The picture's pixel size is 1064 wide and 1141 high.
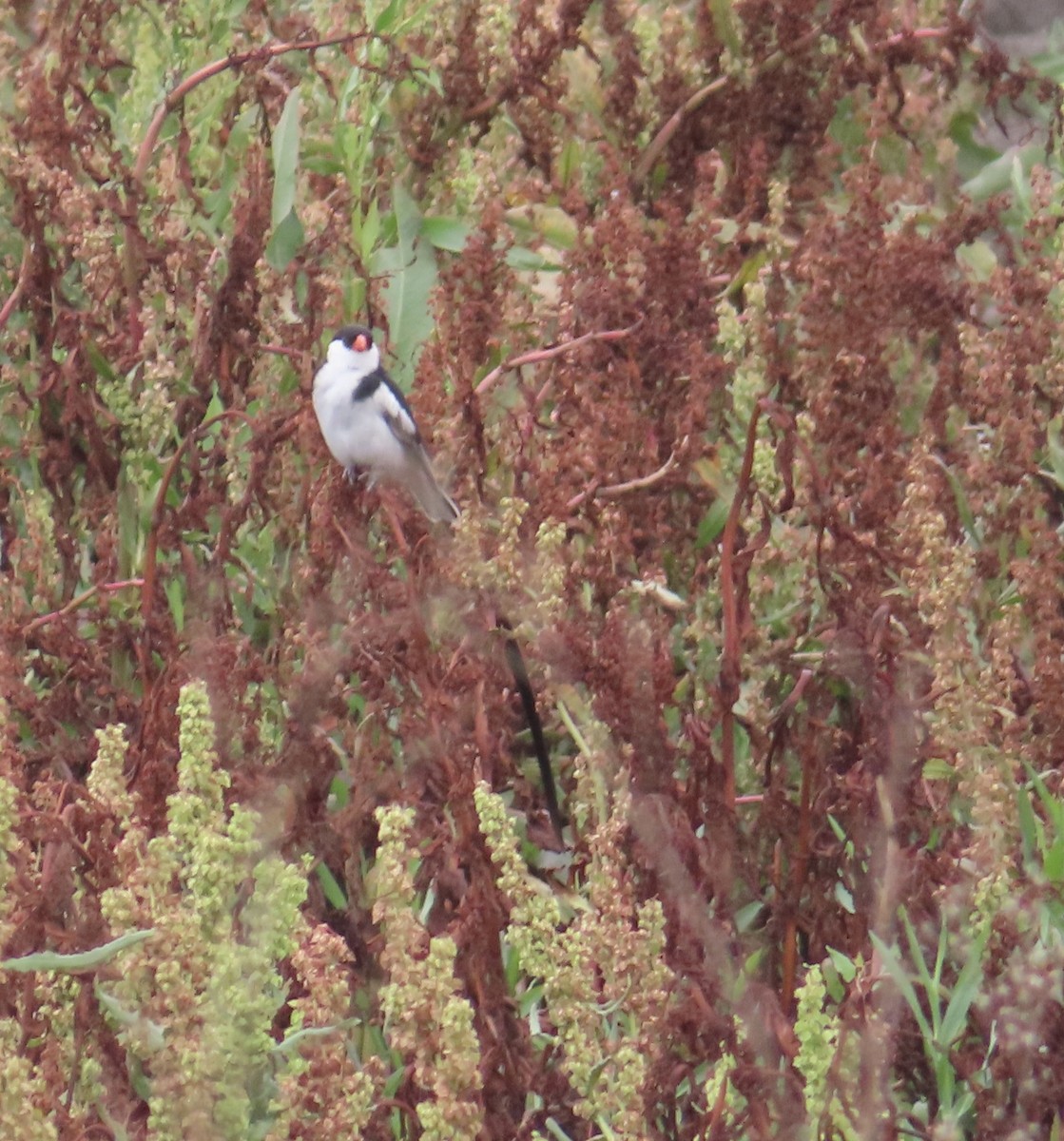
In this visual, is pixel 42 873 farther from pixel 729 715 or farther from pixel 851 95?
pixel 851 95

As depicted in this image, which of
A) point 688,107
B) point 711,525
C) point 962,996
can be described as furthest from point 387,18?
point 962,996

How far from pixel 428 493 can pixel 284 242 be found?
608mm

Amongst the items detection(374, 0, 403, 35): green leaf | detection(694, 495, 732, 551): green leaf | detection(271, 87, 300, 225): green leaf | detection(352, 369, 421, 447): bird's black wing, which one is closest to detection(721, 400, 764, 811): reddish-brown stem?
detection(694, 495, 732, 551): green leaf

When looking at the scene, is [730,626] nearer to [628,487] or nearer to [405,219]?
[628,487]

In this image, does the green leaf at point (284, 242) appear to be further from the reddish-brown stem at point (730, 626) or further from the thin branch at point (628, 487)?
the reddish-brown stem at point (730, 626)

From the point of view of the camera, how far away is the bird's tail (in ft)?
12.3

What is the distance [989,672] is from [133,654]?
5.36 feet

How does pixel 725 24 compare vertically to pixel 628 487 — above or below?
above

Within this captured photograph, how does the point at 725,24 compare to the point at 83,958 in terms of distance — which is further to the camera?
the point at 725,24

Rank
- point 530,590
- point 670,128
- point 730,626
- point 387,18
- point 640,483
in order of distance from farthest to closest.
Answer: point 670,128, point 387,18, point 640,483, point 530,590, point 730,626

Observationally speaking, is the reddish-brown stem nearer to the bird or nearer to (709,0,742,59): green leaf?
the bird

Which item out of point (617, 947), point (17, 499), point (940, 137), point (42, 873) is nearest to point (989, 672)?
point (617, 947)

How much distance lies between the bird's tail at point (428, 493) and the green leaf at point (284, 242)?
48 cm

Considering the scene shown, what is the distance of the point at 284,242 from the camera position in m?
3.98
